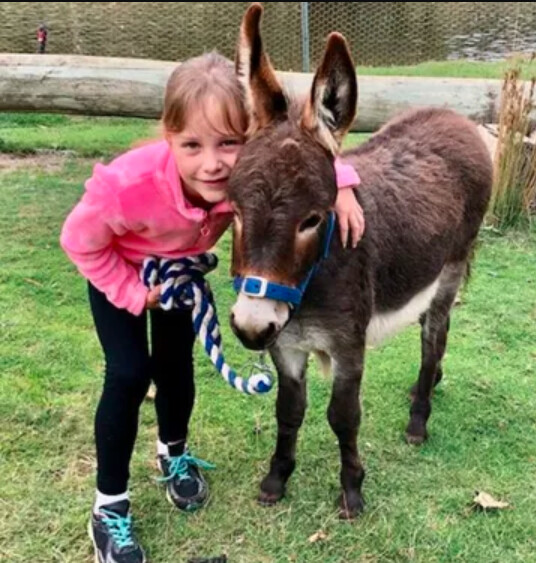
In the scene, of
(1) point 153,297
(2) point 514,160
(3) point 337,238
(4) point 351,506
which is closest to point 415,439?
(4) point 351,506

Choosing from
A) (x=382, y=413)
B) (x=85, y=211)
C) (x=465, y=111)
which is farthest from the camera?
(x=465, y=111)

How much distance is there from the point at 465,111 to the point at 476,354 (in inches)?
118

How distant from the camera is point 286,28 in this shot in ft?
40.1

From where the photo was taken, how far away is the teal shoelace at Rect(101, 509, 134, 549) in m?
2.46

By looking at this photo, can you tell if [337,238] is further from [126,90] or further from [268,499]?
[126,90]

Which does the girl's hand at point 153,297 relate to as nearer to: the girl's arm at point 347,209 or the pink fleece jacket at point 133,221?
the pink fleece jacket at point 133,221

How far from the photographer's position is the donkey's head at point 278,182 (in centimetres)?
193

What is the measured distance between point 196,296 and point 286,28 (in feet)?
35.0

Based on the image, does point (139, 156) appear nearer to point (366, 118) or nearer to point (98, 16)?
point (366, 118)

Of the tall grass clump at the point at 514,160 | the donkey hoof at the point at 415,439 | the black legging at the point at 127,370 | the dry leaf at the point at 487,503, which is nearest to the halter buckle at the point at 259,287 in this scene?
the black legging at the point at 127,370

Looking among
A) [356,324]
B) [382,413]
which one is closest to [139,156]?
[356,324]

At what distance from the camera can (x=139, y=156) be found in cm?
223

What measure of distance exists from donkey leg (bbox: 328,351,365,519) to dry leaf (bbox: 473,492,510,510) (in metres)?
0.42

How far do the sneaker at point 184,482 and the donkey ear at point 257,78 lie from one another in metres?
1.33
